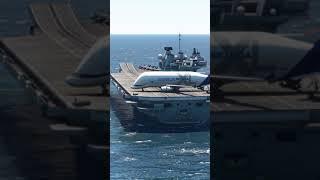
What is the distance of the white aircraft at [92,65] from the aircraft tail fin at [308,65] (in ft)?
12.5

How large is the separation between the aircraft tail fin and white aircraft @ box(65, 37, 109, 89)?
12.5 feet

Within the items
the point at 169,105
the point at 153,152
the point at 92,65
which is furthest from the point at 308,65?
the point at 169,105

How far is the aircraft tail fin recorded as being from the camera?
11492 millimetres

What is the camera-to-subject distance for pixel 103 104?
446 inches

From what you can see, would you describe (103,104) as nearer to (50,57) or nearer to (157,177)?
(50,57)

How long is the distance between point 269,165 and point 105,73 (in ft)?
13.3

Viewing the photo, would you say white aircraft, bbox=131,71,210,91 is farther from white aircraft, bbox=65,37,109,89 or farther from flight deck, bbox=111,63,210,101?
white aircraft, bbox=65,37,109,89

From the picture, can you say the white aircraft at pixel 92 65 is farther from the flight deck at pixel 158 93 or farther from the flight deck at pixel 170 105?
the flight deck at pixel 158 93

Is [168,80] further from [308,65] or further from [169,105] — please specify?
[308,65]

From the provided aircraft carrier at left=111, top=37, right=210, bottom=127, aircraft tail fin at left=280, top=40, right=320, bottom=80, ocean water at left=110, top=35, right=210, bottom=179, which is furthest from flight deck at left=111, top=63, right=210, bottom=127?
aircraft tail fin at left=280, top=40, right=320, bottom=80

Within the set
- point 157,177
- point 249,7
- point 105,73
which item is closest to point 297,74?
point 249,7

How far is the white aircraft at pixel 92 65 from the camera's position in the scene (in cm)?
1125

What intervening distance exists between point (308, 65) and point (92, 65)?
4.52 metres

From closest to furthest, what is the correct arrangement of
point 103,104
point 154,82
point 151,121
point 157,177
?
1. point 103,104
2. point 157,177
3. point 151,121
4. point 154,82
